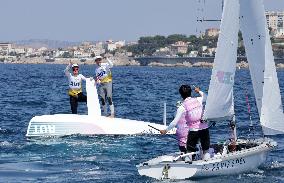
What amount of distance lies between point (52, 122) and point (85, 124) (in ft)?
3.61

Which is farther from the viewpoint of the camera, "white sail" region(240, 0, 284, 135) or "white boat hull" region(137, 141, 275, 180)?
"white sail" region(240, 0, 284, 135)

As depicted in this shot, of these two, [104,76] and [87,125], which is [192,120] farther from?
[104,76]

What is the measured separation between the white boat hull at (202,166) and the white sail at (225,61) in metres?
1.11

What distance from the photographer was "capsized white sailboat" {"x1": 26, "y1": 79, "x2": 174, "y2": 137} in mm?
27484

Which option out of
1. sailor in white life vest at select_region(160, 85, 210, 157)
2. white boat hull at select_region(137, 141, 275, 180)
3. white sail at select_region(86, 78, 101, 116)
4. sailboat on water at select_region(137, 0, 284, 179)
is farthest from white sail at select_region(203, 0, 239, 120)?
white sail at select_region(86, 78, 101, 116)

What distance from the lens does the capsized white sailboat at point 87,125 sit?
90.2ft

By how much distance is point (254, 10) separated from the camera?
812 inches

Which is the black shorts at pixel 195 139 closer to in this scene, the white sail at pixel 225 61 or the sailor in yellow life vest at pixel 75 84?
the white sail at pixel 225 61

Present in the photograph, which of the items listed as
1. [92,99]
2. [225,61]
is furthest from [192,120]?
[92,99]

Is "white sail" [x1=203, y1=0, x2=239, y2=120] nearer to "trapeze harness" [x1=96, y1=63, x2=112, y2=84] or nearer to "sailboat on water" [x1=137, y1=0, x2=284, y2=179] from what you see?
"sailboat on water" [x1=137, y1=0, x2=284, y2=179]

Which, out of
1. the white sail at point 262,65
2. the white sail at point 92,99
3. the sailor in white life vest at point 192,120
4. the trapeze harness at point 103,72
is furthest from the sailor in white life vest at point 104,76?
the sailor in white life vest at point 192,120

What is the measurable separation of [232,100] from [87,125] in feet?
26.6

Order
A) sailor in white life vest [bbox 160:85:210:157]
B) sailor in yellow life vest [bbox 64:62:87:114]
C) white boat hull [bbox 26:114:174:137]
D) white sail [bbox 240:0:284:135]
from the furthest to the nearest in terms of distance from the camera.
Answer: sailor in yellow life vest [bbox 64:62:87:114] < white boat hull [bbox 26:114:174:137] < white sail [bbox 240:0:284:135] < sailor in white life vest [bbox 160:85:210:157]

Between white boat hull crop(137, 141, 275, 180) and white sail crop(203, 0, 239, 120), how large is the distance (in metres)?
1.11
